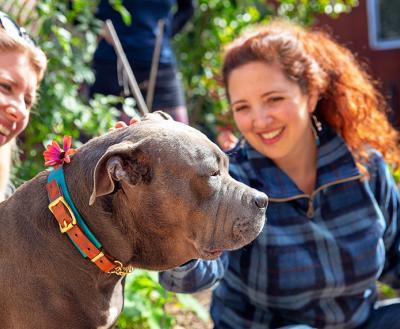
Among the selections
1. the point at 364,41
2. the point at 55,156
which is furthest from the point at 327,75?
the point at 364,41

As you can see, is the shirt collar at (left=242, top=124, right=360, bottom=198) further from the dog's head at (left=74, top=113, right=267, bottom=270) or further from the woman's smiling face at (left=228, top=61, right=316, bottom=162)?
the dog's head at (left=74, top=113, right=267, bottom=270)

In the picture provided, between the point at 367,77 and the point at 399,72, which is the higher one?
the point at 367,77

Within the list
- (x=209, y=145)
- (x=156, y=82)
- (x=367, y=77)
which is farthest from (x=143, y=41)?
(x=209, y=145)

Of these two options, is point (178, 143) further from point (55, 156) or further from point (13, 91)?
point (13, 91)

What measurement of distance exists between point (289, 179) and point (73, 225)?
1.35 metres

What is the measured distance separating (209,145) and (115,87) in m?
2.66

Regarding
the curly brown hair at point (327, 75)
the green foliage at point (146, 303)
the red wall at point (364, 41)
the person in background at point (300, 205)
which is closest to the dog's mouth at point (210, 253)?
the person in background at point (300, 205)

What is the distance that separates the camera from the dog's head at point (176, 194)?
1963mm

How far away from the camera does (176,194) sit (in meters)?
1.97

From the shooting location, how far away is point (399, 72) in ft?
34.1

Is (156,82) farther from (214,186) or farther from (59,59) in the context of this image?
(214,186)

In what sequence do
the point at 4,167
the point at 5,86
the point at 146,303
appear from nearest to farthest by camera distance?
the point at 5,86 → the point at 4,167 → the point at 146,303

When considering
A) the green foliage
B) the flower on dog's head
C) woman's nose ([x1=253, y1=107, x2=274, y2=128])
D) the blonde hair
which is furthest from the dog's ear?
the green foliage

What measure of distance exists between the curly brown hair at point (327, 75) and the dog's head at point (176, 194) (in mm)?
1210
